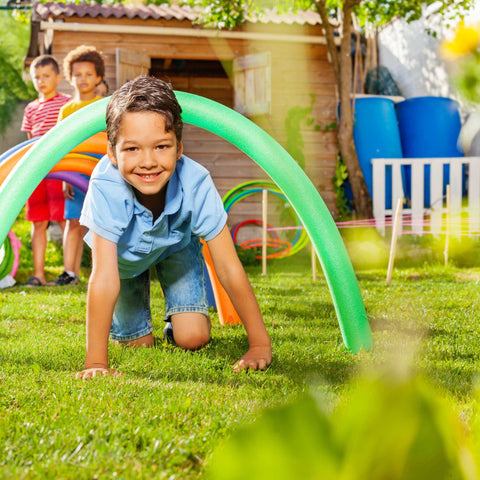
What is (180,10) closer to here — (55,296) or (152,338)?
(55,296)

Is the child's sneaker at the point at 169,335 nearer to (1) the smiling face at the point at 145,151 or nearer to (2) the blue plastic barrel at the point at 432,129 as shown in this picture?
(1) the smiling face at the point at 145,151

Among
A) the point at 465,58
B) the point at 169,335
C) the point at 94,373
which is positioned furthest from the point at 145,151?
the point at 465,58

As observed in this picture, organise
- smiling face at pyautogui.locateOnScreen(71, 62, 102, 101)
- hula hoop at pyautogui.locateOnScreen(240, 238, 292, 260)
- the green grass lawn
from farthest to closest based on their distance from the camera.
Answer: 1. hula hoop at pyautogui.locateOnScreen(240, 238, 292, 260)
2. smiling face at pyautogui.locateOnScreen(71, 62, 102, 101)
3. the green grass lawn

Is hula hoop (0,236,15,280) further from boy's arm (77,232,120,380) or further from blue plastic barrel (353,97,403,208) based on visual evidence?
blue plastic barrel (353,97,403,208)

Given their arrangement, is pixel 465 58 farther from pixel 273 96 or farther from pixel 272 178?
pixel 273 96

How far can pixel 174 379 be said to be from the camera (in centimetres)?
226

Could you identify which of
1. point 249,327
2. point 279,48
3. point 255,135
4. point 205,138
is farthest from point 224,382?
point 279,48

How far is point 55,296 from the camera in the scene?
14.6ft

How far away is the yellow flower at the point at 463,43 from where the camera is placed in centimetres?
28

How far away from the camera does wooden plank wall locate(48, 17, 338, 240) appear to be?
30.6 ft

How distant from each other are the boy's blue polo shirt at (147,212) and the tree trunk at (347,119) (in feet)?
21.4

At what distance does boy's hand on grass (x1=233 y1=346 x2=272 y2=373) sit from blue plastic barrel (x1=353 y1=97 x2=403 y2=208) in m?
7.12

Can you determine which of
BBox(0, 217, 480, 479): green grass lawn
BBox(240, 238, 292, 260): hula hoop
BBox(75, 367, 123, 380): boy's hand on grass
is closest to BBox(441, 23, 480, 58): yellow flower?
BBox(0, 217, 480, 479): green grass lawn

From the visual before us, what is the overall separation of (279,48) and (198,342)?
7660 mm
